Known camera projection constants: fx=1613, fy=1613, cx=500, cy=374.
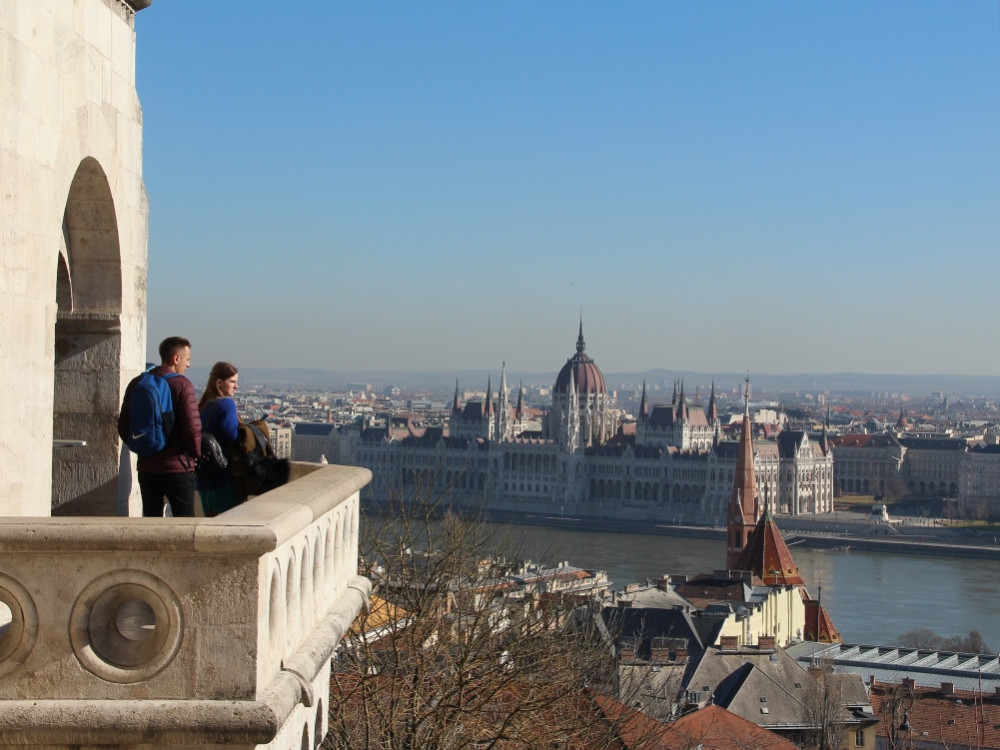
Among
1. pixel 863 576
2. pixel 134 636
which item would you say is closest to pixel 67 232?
pixel 134 636

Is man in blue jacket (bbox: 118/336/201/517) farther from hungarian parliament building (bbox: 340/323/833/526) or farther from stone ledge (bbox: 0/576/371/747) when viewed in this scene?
hungarian parliament building (bbox: 340/323/833/526)

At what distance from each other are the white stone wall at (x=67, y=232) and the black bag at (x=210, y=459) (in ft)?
0.70

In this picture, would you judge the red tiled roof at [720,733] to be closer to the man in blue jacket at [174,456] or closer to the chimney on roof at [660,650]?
the chimney on roof at [660,650]

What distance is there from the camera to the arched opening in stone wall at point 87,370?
9.82ft

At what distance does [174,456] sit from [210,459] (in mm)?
108

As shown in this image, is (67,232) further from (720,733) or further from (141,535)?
(720,733)

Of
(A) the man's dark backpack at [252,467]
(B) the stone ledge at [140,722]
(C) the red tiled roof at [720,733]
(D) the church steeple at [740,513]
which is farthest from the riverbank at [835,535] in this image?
(B) the stone ledge at [140,722]

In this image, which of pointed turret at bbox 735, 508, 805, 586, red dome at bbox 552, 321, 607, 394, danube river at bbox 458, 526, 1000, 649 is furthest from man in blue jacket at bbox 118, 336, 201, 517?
red dome at bbox 552, 321, 607, 394

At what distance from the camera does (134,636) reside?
1.95 meters

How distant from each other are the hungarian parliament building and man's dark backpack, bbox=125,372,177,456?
174 feet

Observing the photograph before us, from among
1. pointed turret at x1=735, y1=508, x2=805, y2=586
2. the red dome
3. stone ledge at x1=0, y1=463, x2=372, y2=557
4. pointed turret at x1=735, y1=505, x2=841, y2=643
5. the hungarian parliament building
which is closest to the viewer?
stone ledge at x1=0, y1=463, x2=372, y2=557

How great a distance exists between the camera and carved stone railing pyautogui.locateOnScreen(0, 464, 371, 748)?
1854 millimetres

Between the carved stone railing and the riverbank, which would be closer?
the carved stone railing

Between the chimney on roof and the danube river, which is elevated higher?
the chimney on roof
